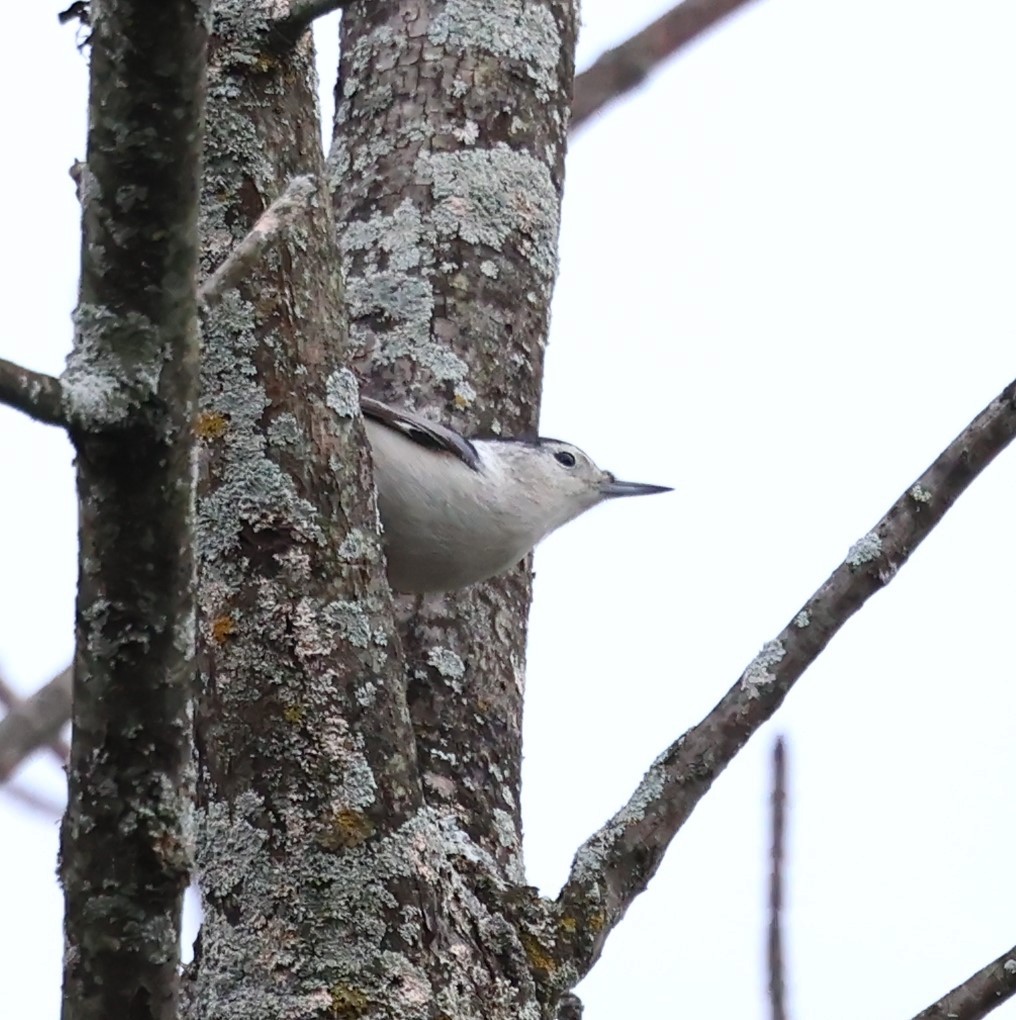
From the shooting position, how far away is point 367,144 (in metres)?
2.73

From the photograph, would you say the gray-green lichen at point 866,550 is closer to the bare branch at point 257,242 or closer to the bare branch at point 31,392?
the bare branch at point 257,242

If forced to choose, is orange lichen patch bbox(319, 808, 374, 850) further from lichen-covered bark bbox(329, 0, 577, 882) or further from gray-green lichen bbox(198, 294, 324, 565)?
lichen-covered bark bbox(329, 0, 577, 882)

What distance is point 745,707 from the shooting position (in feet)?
6.09

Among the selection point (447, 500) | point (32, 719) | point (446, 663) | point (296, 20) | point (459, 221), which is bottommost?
point (32, 719)

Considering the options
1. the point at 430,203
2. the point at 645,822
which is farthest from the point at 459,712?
the point at 430,203

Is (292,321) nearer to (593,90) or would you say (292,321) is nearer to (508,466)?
(508,466)

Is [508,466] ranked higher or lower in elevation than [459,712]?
higher

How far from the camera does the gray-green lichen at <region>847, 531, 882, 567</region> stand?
1.93 meters

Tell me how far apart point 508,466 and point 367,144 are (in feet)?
2.00

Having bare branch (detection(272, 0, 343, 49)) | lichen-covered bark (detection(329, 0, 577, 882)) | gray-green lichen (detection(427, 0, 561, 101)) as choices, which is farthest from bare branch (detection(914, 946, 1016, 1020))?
gray-green lichen (detection(427, 0, 561, 101))

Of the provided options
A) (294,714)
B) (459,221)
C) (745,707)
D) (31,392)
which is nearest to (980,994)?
(745,707)

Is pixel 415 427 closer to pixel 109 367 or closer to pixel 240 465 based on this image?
pixel 240 465

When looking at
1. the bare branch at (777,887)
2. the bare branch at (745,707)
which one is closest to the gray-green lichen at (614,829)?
the bare branch at (745,707)

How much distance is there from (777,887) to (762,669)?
0.82 feet
